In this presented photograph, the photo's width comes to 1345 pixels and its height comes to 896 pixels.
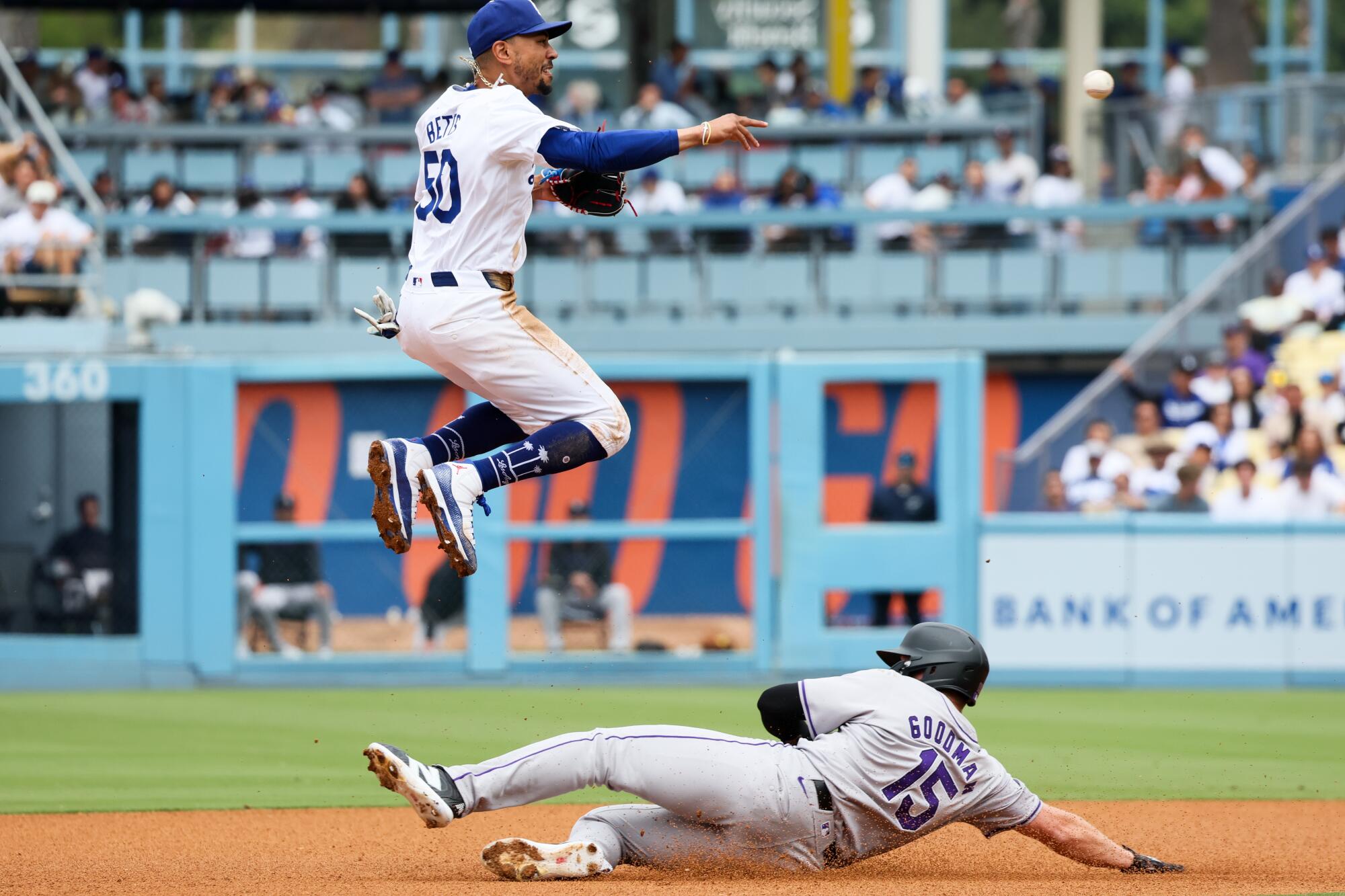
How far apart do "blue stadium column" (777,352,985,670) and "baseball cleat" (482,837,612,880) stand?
7888mm

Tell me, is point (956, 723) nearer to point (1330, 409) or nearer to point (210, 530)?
point (210, 530)

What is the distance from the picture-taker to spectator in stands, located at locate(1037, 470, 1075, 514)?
14648 millimetres

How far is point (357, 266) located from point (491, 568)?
4653 millimetres

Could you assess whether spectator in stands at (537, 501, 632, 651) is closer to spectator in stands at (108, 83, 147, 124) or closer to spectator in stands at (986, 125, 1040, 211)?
spectator in stands at (986, 125, 1040, 211)

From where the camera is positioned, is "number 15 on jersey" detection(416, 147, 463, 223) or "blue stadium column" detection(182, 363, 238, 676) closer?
"number 15 on jersey" detection(416, 147, 463, 223)

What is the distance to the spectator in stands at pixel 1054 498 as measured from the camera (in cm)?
1465

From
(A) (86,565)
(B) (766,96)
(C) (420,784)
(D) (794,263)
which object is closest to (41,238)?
(A) (86,565)

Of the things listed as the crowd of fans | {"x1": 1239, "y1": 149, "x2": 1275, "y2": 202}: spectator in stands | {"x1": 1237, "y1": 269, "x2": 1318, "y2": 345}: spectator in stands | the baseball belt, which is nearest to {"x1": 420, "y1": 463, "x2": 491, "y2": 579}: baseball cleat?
the baseball belt

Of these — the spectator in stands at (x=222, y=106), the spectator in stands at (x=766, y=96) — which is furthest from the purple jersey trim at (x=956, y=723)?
the spectator in stands at (x=222, y=106)

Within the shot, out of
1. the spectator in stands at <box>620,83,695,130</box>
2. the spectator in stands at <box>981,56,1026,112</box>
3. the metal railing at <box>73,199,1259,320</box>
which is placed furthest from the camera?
the spectator in stands at <box>981,56,1026,112</box>

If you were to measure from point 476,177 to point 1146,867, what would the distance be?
3.36m

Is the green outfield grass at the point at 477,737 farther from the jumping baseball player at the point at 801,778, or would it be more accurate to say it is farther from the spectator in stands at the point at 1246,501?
the jumping baseball player at the point at 801,778

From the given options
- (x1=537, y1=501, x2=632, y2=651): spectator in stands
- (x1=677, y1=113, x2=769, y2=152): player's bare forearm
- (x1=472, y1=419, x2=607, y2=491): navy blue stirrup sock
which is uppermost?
(x1=677, y1=113, x2=769, y2=152): player's bare forearm

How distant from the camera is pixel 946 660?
5918 millimetres
